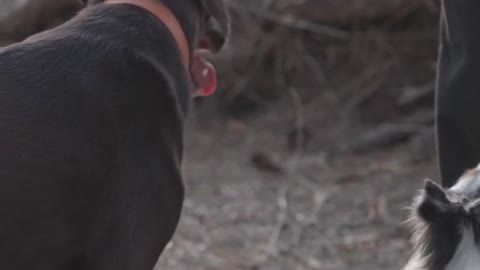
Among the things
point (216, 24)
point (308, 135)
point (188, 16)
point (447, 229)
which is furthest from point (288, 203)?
point (447, 229)

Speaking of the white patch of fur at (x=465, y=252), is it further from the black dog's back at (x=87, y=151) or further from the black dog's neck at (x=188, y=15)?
the black dog's neck at (x=188, y=15)

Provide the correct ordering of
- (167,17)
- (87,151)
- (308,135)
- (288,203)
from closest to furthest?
(87,151)
(167,17)
(288,203)
(308,135)

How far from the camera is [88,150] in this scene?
9.48ft

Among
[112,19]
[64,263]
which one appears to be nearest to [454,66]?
[112,19]

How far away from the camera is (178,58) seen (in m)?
3.14

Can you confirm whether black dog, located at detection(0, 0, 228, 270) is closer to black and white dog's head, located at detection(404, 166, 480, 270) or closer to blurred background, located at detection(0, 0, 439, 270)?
black and white dog's head, located at detection(404, 166, 480, 270)

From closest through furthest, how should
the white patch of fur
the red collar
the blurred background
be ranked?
the white patch of fur < the red collar < the blurred background

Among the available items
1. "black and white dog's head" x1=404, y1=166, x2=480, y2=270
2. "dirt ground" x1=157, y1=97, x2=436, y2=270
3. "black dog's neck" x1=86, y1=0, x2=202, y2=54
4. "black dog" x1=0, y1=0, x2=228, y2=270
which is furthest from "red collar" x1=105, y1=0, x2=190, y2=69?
"dirt ground" x1=157, y1=97, x2=436, y2=270

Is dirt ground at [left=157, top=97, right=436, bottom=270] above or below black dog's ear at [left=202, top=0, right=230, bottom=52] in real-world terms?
below

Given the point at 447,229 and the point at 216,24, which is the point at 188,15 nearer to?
the point at 216,24

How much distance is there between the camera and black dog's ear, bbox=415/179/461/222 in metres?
2.64

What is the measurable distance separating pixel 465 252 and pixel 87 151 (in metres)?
1.04

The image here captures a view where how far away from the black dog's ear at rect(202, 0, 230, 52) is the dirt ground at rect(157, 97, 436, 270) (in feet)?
6.00

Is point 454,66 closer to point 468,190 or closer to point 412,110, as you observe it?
point 468,190
